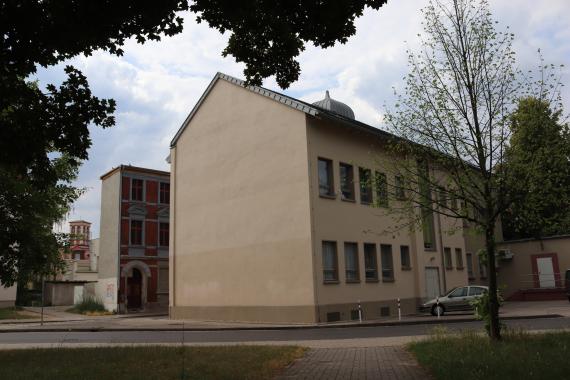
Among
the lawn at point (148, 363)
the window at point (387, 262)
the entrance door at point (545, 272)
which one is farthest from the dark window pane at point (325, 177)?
the entrance door at point (545, 272)

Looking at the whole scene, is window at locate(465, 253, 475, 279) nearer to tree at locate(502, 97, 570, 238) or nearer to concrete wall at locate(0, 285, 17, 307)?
tree at locate(502, 97, 570, 238)

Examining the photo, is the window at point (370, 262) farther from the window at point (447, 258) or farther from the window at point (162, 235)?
the window at point (162, 235)

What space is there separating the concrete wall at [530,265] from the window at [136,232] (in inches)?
1021

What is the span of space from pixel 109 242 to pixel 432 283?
76.8 ft

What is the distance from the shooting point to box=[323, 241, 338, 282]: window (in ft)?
82.2

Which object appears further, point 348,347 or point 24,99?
point 348,347

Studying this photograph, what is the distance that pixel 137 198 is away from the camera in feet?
137

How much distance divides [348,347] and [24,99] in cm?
911

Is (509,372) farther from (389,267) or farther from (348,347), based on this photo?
(389,267)

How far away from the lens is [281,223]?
2562 centimetres

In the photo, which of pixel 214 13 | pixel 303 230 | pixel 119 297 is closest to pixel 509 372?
pixel 214 13

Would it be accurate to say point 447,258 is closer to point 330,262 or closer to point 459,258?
point 459,258

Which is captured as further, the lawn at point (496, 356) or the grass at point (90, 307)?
the grass at point (90, 307)

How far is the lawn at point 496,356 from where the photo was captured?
316 inches
